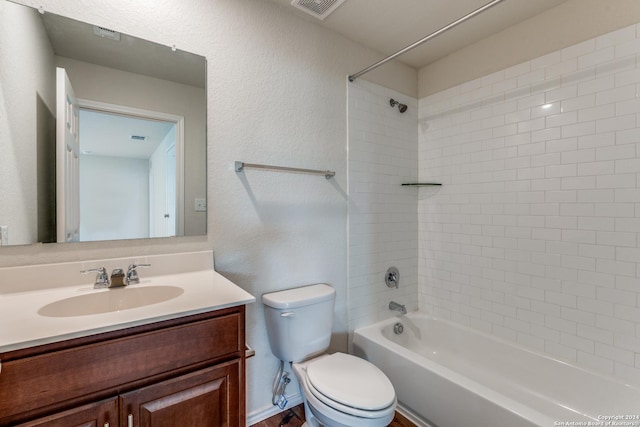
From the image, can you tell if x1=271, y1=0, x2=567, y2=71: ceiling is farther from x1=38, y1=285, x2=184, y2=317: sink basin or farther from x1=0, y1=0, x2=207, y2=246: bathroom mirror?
x1=38, y1=285, x2=184, y2=317: sink basin

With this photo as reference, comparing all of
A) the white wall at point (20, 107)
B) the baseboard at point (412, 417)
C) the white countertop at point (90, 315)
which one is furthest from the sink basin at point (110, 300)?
the baseboard at point (412, 417)

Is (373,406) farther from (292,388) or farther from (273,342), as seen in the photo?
(292,388)

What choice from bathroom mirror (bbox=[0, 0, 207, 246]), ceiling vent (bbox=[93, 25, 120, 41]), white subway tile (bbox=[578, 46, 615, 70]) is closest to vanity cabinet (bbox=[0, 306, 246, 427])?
bathroom mirror (bbox=[0, 0, 207, 246])

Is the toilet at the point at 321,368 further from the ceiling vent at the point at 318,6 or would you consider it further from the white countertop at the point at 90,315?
the ceiling vent at the point at 318,6

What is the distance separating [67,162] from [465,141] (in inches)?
92.1

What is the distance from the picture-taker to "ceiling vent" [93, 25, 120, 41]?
127 cm

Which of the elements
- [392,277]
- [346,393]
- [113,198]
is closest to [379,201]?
[392,277]

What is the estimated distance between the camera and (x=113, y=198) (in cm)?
133

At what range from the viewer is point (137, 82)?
1.38 metres

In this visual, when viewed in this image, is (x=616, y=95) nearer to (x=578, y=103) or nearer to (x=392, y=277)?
(x=578, y=103)

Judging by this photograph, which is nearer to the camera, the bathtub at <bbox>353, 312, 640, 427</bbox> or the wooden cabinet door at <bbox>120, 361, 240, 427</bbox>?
the wooden cabinet door at <bbox>120, 361, 240, 427</bbox>

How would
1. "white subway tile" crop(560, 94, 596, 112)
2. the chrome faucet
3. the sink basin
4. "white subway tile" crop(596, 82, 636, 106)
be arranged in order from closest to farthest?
the sink basin
"white subway tile" crop(596, 82, 636, 106)
"white subway tile" crop(560, 94, 596, 112)
the chrome faucet

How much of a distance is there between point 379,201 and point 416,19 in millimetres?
1189

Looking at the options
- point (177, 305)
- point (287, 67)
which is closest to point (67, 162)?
point (177, 305)
